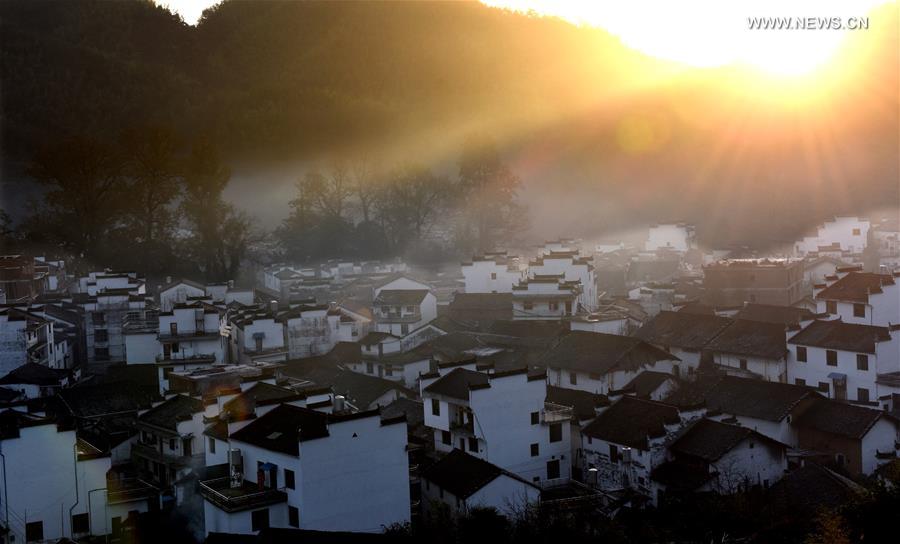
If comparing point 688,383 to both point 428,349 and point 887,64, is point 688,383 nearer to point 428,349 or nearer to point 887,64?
point 428,349

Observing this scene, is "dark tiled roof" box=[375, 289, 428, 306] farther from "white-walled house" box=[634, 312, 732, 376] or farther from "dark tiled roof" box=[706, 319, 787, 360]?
"dark tiled roof" box=[706, 319, 787, 360]

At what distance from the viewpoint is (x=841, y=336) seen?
15992 millimetres

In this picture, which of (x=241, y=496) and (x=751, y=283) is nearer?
(x=241, y=496)

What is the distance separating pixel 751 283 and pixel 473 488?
46.8 ft

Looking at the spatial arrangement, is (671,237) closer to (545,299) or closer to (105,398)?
(545,299)

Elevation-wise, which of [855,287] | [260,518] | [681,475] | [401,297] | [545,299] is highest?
[855,287]

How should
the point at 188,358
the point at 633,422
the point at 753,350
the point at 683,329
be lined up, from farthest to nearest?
the point at 683,329 → the point at 188,358 → the point at 753,350 → the point at 633,422

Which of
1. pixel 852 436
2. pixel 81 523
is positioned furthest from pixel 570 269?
pixel 81 523

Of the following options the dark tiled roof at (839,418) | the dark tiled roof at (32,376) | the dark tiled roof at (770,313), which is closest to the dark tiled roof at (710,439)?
the dark tiled roof at (839,418)

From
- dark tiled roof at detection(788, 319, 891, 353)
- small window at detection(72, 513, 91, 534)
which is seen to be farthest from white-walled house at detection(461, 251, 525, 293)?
small window at detection(72, 513, 91, 534)

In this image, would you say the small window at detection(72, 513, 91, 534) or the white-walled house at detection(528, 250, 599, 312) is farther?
the white-walled house at detection(528, 250, 599, 312)

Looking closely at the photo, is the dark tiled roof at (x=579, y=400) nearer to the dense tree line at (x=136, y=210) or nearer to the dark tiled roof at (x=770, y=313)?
the dark tiled roof at (x=770, y=313)

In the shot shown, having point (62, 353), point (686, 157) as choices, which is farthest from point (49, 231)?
point (686, 157)

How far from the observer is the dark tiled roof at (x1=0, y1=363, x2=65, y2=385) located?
15.8 m
